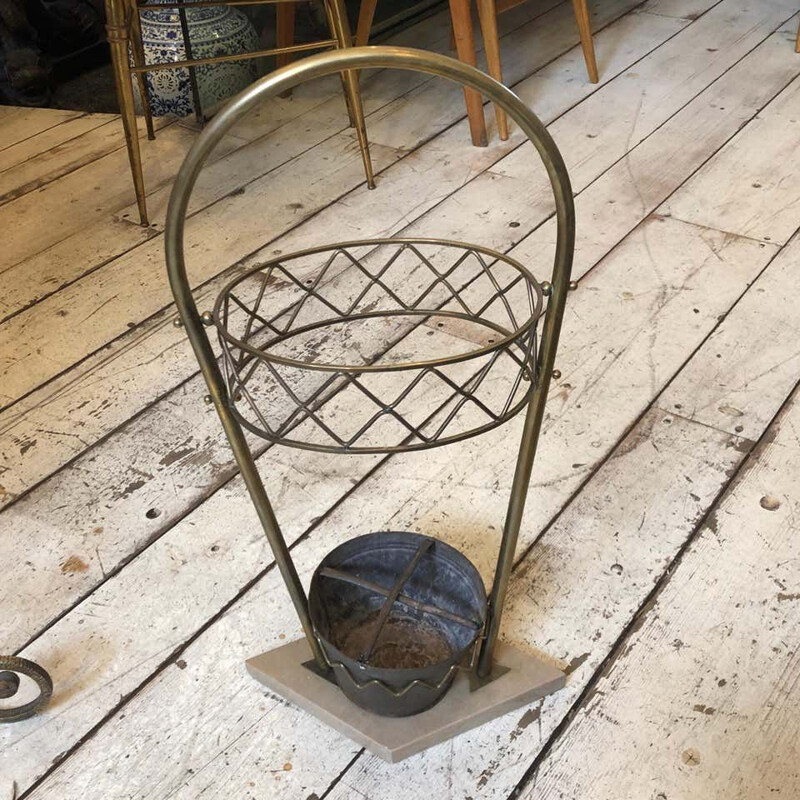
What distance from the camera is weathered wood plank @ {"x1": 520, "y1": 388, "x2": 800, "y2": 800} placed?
0.91m

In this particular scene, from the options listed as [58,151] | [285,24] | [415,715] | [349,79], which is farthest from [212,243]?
[415,715]

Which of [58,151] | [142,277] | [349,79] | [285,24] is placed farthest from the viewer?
[285,24]

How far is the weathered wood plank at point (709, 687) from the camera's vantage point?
905 mm

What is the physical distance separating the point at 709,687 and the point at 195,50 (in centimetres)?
184

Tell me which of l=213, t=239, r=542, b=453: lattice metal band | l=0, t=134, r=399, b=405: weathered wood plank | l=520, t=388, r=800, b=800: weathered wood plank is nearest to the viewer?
l=520, t=388, r=800, b=800: weathered wood plank

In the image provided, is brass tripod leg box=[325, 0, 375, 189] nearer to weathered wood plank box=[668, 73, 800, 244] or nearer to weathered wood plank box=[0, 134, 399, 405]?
weathered wood plank box=[0, 134, 399, 405]

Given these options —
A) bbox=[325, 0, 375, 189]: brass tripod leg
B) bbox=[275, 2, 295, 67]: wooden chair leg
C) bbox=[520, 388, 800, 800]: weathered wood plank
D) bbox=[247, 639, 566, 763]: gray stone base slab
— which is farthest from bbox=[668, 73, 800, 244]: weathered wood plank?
bbox=[247, 639, 566, 763]: gray stone base slab

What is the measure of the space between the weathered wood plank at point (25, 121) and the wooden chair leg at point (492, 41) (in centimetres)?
97

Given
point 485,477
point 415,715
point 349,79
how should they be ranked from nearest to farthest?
point 415,715, point 485,477, point 349,79

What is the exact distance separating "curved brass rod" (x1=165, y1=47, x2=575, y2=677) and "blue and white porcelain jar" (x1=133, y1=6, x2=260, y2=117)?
5.44 feet

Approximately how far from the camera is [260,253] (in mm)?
1762

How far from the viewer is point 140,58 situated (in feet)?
6.68

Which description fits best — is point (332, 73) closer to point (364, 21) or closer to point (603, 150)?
point (603, 150)

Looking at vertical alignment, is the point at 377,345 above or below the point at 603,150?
above
